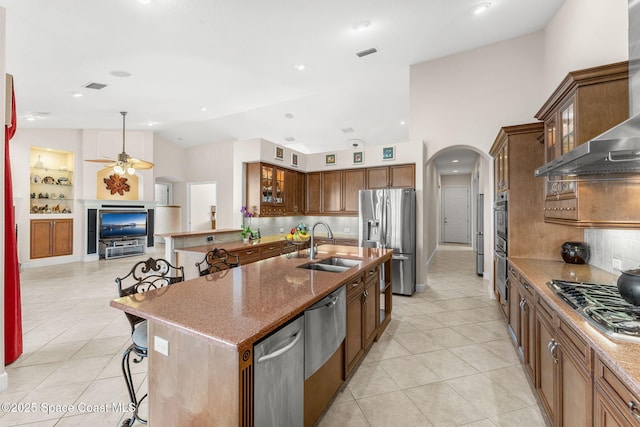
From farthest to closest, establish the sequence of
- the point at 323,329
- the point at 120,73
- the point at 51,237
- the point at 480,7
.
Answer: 1. the point at 51,237
2. the point at 120,73
3. the point at 480,7
4. the point at 323,329

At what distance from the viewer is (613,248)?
7.05 feet

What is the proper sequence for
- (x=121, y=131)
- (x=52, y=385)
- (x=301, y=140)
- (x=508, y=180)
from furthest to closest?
(x=301, y=140) < (x=121, y=131) < (x=508, y=180) < (x=52, y=385)

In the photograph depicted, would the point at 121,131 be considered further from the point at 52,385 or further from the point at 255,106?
the point at 52,385

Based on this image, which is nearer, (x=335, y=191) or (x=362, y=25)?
(x=362, y=25)

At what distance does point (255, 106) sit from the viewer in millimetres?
6297

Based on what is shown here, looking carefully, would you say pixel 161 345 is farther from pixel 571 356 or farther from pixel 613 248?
pixel 613 248

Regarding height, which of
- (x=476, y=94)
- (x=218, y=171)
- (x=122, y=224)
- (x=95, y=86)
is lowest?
(x=122, y=224)

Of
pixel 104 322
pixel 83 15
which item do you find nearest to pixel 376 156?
pixel 83 15

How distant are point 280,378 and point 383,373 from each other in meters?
1.42

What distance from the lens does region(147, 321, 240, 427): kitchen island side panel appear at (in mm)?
1087

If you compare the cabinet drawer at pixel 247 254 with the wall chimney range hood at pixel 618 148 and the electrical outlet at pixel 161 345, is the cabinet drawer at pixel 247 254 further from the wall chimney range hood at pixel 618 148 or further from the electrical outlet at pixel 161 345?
the wall chimney range hood at pixel 618 148

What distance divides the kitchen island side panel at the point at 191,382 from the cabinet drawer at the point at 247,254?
8.35 feet

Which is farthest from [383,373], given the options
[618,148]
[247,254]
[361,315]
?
[247,254]

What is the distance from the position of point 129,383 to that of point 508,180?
12.2ft
